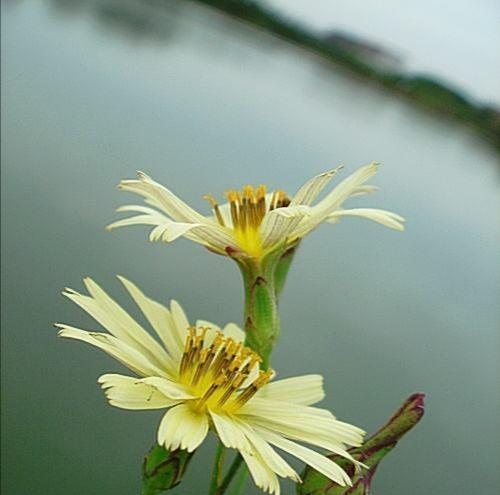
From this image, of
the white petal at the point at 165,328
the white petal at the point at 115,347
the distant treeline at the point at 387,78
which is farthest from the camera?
the distant treeline at the point at 387,78

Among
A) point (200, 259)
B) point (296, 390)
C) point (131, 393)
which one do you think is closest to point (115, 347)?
point (131, 393)

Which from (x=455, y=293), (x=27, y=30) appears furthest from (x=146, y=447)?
(x=27, y=30)

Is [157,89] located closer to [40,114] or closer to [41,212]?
[40,114]

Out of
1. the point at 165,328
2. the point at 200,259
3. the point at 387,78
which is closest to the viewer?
the point at 165,328

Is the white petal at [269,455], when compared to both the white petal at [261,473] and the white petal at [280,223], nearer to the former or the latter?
the white petal at [261,473]

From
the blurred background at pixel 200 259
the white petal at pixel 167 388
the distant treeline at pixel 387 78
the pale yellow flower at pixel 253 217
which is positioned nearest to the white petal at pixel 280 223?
the pale yellow flower at pixel 253 217

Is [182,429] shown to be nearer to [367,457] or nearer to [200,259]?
[367,457]
